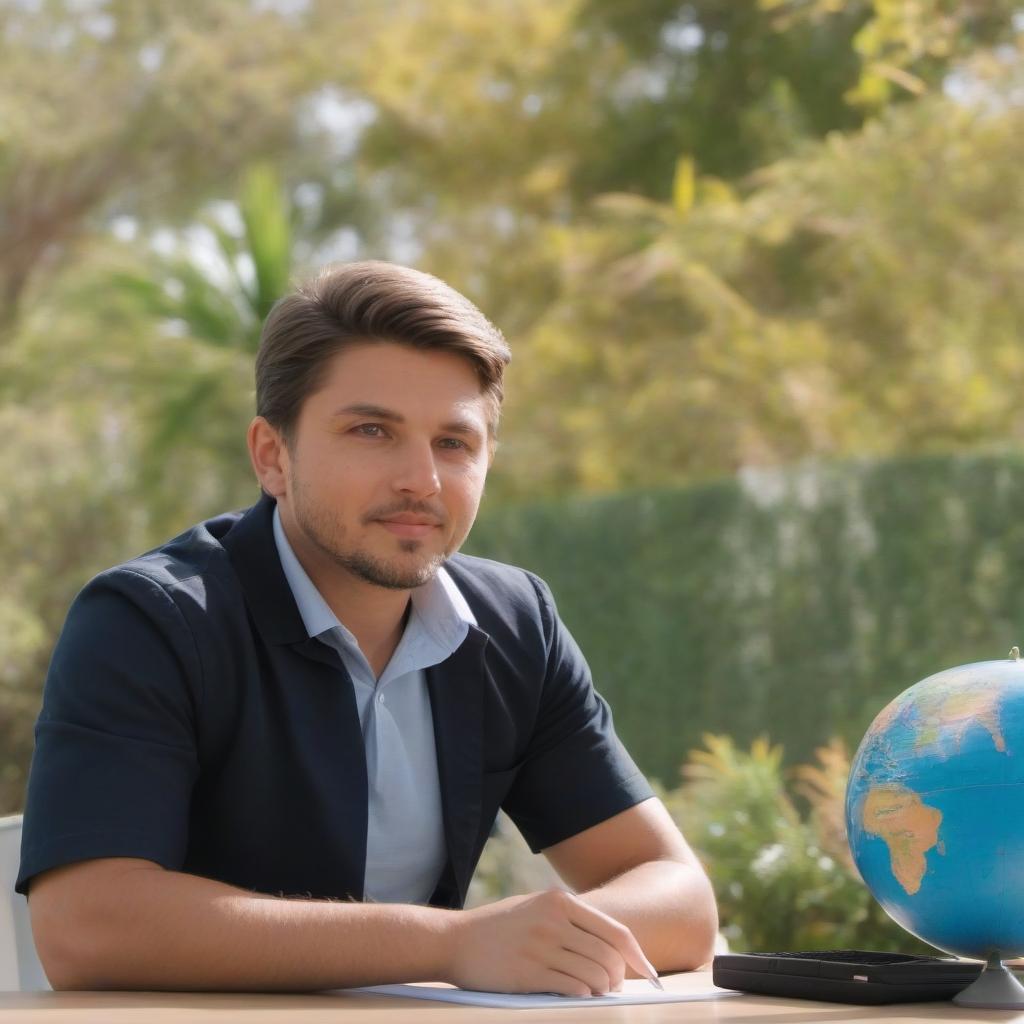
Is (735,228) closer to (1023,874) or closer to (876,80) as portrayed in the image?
(876,80)

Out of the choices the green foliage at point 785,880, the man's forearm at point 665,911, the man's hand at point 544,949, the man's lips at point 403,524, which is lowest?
the man's hand at point 544,949

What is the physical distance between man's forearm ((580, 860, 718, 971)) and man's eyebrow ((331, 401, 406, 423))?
2.45ft

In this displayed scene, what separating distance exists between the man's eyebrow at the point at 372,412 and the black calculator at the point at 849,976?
910 mm

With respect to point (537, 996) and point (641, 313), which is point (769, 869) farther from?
point (641, 313)

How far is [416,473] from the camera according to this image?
2.45 m

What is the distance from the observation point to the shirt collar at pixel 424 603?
8.13 ft

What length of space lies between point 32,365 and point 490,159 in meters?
4.17

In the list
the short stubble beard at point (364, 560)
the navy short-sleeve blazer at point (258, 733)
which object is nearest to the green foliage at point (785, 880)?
the navy short-sleeve blazer at point (258, 733)

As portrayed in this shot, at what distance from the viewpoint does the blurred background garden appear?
820cm

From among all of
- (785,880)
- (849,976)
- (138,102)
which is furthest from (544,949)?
(138,102)

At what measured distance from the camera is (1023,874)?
6.16 ft

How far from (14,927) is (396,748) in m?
0.63

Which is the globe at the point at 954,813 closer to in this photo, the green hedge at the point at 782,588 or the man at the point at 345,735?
the man at the point at 345,735

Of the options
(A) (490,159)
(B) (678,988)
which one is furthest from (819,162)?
(B) (678,988)
